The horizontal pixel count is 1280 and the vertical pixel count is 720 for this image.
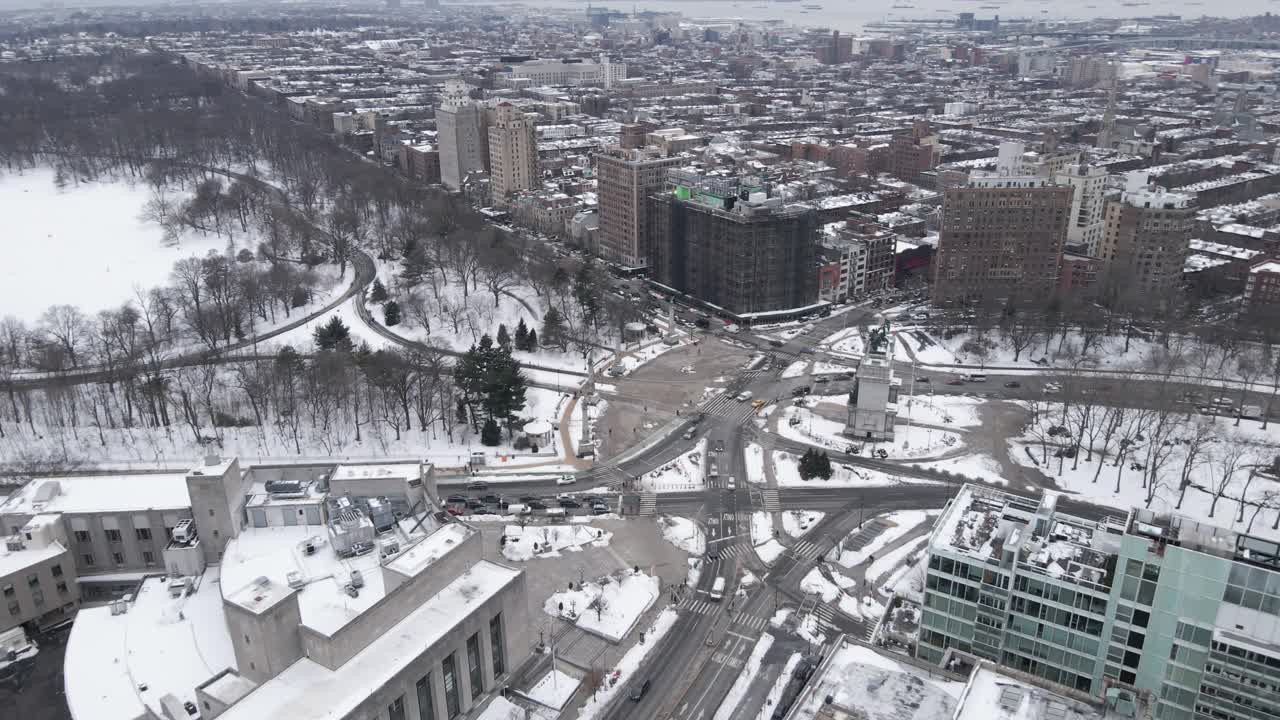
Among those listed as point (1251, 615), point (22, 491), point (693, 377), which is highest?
point (1251, 615)

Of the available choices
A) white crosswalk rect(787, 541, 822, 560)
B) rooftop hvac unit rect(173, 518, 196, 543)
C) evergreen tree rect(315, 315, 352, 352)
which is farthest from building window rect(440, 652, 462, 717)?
evergreen tree rect(315, 315, 352, 352)

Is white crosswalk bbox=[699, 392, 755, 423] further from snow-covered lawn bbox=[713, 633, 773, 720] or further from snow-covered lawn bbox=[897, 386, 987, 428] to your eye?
snow-covered lawn bbox=[713, 633, 773, 720]

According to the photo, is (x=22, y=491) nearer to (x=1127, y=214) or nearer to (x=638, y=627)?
(x=638, y=627)

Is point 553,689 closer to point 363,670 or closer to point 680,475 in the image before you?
point 363,670

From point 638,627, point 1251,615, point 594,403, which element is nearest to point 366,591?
point 638,627

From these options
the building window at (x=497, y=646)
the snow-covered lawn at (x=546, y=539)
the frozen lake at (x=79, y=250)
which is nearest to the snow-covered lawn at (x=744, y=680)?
the building window at (x=497, y=646)

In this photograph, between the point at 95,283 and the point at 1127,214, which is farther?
the point at 95,283

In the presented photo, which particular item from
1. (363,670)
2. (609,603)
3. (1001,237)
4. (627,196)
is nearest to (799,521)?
(609,603)
